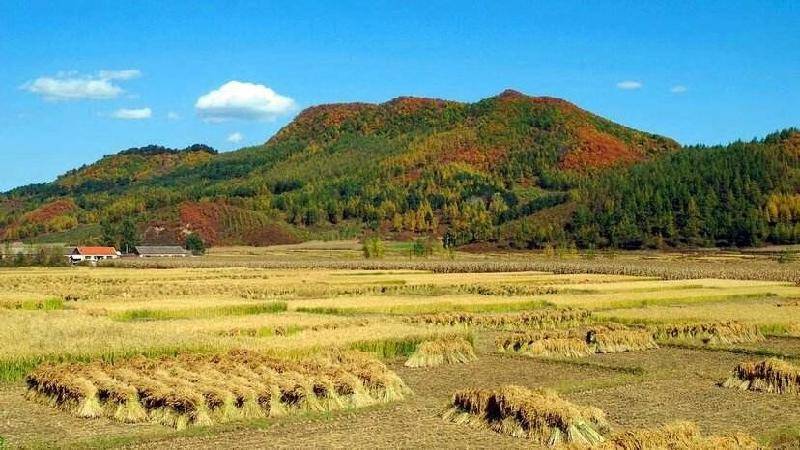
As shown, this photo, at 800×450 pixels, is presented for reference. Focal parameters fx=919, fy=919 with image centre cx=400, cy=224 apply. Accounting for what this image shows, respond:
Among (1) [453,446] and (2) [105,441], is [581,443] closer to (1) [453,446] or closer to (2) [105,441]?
(1) [453,446]

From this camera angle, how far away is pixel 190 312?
36.1 metres

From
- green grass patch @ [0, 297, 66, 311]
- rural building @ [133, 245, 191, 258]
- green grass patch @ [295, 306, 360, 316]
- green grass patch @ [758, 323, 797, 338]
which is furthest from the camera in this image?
rural building @ [133, 245, 191, 258]

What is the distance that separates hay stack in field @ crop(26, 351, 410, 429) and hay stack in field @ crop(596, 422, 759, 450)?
6.40 metres

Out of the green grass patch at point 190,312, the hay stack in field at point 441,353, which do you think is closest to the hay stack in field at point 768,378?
the hay stack in field at point 441,353

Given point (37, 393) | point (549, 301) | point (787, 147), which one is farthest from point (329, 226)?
point (37, 393)

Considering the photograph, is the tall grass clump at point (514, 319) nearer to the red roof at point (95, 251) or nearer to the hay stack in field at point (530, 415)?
the hay stack in field at point (530, 415)

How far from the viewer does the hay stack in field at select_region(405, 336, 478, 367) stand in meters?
24.8

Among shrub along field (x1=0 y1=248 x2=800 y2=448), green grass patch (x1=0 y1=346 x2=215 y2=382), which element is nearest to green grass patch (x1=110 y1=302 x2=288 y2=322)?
shrub along field (x1=0 y1=248 x2=800 y2=448)

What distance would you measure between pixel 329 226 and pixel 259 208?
15.5 m

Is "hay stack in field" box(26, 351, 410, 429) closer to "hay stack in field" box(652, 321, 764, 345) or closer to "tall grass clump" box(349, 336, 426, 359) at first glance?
"tall grass clump" box(349, 336, 426, 359)

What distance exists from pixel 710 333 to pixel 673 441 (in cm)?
1764

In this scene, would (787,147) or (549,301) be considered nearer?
(549,301)

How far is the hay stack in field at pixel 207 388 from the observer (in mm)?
17375

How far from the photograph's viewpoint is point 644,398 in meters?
20.0
